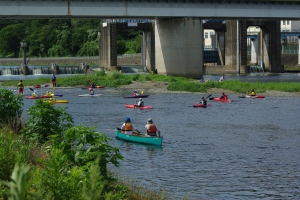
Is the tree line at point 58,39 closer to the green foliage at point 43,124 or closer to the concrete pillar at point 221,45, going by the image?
the concrete pillar at point 221,45

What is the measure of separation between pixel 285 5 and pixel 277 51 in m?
41.6

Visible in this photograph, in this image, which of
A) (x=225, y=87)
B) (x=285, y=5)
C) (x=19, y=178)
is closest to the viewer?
(x=19, y=178)

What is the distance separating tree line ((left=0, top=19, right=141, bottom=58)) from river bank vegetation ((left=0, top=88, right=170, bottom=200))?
13365cm

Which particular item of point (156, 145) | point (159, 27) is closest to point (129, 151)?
point (156, 145)

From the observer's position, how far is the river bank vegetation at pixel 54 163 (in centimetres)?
687

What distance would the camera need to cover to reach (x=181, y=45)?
8050 centimetres

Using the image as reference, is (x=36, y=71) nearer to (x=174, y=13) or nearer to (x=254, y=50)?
(x=174, y=13)

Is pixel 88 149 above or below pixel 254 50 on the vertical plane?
below

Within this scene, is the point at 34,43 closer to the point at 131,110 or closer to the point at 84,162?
the point at 131,110

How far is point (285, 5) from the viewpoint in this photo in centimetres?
8125

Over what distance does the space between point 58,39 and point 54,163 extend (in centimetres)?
15310

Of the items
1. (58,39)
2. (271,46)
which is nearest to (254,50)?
(271,46)

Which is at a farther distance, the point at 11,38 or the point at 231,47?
the point at 11,38


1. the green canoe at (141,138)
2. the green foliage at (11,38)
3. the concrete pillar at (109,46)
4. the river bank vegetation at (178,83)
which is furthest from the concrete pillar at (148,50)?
the green canoe at (141,138)
